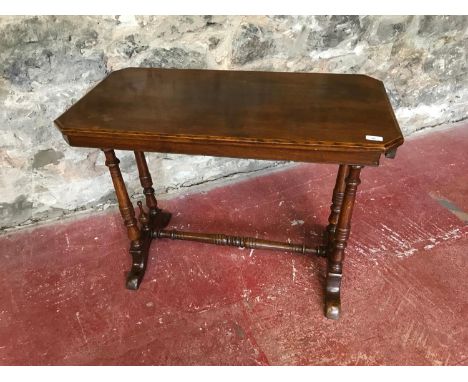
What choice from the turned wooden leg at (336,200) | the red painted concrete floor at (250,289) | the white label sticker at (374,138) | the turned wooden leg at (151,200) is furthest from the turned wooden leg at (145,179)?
the white label sticker at (374,138)

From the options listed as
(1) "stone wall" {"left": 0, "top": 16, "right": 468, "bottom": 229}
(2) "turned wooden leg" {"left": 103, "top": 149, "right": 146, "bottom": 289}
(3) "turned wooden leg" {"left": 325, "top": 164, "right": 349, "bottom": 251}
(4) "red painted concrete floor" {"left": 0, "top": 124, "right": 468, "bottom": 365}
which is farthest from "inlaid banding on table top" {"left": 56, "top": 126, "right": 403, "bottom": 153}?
(4) "red painted concrete floor" {"left": 0, "top": 124, "right": 468, "bottom": 365}

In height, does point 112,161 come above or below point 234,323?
above

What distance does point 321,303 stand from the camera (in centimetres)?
175

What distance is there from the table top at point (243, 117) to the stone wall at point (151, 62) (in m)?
0.34

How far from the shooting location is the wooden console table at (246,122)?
125 cm

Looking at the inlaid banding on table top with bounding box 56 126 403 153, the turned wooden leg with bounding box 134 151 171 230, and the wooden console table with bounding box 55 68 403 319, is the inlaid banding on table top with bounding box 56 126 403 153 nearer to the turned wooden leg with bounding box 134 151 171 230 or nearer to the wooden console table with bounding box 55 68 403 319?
the wooden console table with bounding box 55 68 403 319

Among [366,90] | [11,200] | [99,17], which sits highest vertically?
Answer: [99,17]

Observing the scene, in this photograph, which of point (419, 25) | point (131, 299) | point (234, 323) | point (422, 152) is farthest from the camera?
point (422, 152)

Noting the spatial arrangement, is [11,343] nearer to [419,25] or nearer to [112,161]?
[112,161]

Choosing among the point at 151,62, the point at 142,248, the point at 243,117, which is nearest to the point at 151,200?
the point at 142,248

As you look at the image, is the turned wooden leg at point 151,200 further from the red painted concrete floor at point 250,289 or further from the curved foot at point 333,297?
the curved foot at point 333,297

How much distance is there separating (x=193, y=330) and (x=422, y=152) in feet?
7.26

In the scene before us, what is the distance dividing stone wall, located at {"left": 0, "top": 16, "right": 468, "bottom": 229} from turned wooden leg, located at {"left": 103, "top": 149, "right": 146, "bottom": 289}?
0.60m

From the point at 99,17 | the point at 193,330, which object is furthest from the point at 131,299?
the point at 99,17
